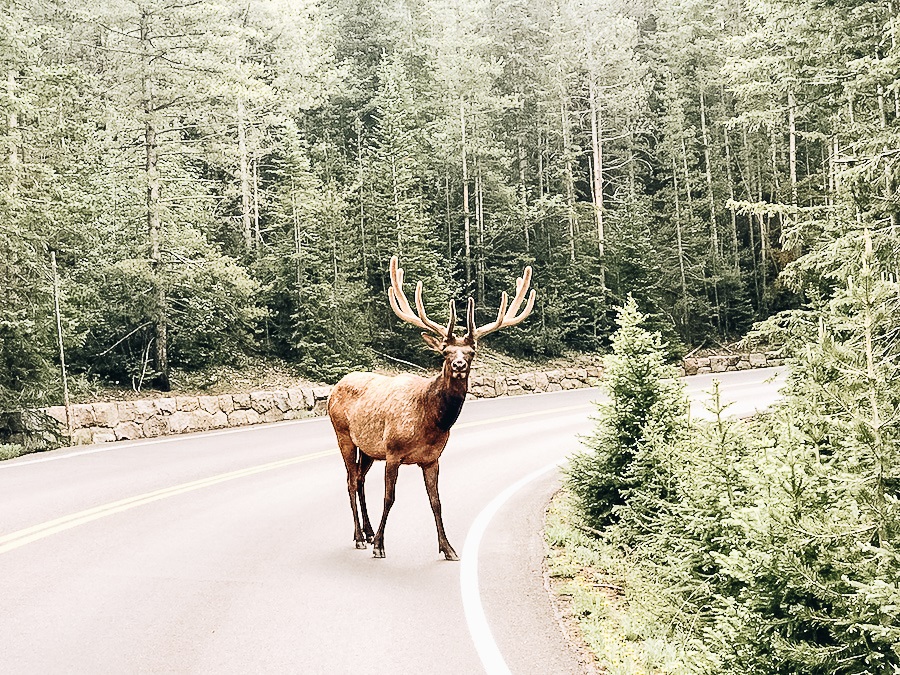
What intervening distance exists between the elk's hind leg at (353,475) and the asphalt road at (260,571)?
1.12ft

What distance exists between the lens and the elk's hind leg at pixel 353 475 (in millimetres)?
8836

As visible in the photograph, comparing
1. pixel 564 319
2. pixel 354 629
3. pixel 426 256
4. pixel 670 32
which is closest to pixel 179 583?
pixel 354 629

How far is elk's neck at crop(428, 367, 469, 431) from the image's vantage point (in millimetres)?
Answer: 7828

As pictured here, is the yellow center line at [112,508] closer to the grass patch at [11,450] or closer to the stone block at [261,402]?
the grass patch at [11,450]

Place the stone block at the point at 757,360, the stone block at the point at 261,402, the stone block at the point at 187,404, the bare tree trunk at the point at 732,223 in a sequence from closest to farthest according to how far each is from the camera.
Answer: the stone block at the point at 187,404 → the stone block at the point at 261,402 → the stone block at the point at 757,360 → the bare tree trunk at the point at 732,223

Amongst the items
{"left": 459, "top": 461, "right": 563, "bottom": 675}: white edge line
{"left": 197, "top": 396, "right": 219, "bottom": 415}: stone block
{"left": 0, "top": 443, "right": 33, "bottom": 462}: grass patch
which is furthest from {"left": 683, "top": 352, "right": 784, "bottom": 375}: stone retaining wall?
{"left": 0, "top": 443, "right": 33, "bottom": 462}: grass patch

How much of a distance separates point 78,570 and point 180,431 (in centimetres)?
1145

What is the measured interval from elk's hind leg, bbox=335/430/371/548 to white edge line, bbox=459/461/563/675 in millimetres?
1145

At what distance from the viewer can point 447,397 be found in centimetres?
791

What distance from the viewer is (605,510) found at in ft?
34.8

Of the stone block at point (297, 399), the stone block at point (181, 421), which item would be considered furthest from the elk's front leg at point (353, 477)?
the stone block at point (297, 399)

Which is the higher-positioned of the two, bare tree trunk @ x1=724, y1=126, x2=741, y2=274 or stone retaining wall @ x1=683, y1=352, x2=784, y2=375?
bare tree trunk @ x1=724, y1=126, x2=741, y2=274

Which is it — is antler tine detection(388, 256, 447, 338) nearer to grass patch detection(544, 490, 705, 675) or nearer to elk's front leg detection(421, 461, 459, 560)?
elk's front leg detection(421, 461, 459, 560)

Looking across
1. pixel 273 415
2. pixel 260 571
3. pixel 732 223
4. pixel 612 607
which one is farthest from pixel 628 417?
pixel 732 223
